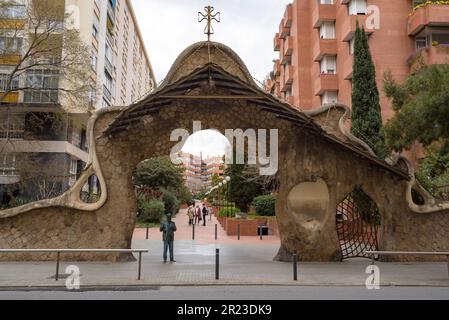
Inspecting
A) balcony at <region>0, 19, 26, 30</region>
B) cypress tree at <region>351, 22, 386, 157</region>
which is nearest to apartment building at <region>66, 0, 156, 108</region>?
balcony at <region>0, 19, 26, 30</region>

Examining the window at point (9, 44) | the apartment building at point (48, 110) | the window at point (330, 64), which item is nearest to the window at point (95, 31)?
the apartment building at point (48, 110)

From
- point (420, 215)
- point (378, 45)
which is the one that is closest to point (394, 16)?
point (378, 45)

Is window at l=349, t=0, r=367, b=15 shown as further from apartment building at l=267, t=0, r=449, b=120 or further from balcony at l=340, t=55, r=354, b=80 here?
balcony at l=340, t=55, r=354, b=80

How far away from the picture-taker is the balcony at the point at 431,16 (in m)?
27.6

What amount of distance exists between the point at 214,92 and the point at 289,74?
30434 millimetres

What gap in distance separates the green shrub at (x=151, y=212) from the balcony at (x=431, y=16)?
75.7 feet

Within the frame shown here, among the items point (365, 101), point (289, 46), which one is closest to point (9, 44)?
point (365, 101)

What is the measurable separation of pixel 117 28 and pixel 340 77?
26.3 metres

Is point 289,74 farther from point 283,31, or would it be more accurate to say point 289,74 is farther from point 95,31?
point 95,31

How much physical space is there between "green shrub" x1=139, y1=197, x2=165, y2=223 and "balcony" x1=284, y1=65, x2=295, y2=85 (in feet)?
63.5

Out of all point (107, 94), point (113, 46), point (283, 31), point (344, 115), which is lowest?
point (344, 115)

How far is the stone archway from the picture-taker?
44.2 ft

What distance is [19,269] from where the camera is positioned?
11.8 metres

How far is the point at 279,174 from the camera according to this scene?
14.7 meters
